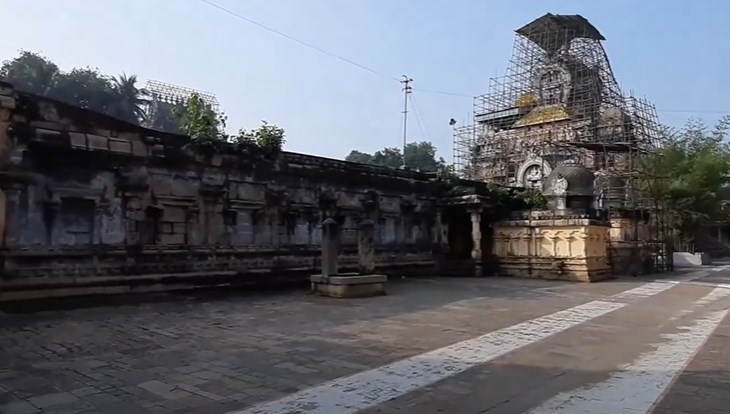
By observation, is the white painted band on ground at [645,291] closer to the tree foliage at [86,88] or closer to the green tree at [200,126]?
the green tree at [200,126]

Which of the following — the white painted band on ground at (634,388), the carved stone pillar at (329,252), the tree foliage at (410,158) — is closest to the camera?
the white painted band on ground at (634,388)

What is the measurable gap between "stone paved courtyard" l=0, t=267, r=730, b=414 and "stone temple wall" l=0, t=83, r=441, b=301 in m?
1.17

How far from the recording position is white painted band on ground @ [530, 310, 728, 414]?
452 cm

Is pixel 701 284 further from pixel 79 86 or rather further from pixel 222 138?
pixel 79 86

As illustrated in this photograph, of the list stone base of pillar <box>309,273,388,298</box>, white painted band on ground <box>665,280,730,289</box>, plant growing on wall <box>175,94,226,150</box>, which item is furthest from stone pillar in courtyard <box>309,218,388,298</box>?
white painted band on ground <box>665,280,730,289</box>

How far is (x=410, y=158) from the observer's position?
251 feet

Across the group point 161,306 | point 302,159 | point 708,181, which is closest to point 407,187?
point 302,159

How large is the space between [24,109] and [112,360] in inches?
265

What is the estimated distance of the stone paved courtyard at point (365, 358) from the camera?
4691 millimetres

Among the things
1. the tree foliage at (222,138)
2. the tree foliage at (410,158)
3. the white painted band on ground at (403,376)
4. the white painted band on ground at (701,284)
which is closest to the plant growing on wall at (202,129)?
the tree foliage at (222,138)

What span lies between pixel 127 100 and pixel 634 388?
4387 cm

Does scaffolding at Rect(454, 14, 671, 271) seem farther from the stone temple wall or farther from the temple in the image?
the stone temple wall

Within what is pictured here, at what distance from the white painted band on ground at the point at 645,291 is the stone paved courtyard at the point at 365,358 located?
195 cm

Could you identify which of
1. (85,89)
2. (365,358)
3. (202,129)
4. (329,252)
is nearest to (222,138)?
(202,129)
